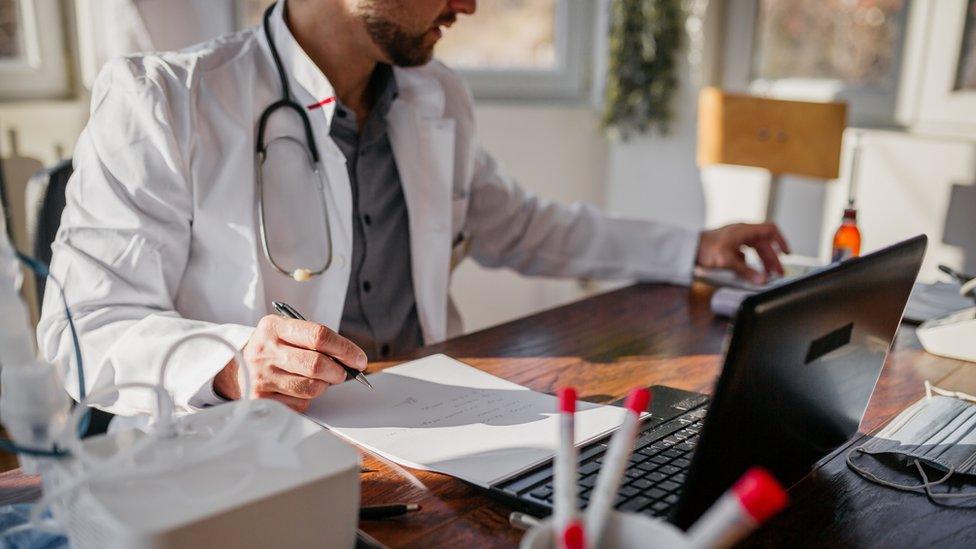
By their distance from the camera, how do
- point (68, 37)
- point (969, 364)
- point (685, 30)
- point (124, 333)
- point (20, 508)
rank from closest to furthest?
1. point (20, 508)
2. point (124, 333)
3. point (969, 364)
4. point (68, 37)
5. point (685, 30)

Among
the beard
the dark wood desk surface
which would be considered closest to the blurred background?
the beard

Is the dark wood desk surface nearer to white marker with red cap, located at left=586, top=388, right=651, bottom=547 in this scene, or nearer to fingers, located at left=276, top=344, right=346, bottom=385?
fingers, located at left=276, top=344, right=346, bottom=385

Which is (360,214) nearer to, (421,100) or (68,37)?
(421,100)

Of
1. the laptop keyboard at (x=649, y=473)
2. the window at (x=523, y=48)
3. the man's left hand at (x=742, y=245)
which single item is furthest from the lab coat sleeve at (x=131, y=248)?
the window at (x=523, y=48)

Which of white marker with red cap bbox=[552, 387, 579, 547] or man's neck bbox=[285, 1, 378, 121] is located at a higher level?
man's neck bbox=[285, 1, 378, 121]

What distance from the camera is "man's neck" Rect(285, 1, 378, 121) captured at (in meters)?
1.43

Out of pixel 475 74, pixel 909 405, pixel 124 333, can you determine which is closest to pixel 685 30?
pixel 475 74

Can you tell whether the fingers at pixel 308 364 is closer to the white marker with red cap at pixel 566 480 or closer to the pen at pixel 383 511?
the pen at pixel 383 511

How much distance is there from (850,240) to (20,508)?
1.26 meters

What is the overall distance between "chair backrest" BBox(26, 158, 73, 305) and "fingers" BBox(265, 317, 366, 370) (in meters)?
0.54

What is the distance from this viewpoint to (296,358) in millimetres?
891

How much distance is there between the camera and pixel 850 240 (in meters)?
1.44

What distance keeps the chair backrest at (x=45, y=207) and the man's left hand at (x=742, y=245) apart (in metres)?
1.09

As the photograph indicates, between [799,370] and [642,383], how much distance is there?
1.28ft
